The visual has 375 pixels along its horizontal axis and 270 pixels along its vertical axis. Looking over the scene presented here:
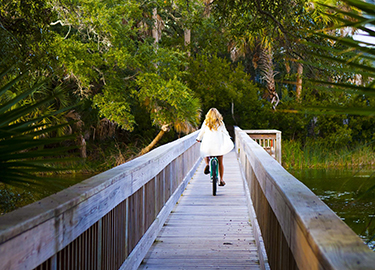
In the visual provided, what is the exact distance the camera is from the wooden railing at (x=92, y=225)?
1.70m

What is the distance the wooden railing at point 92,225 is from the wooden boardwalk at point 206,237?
26 centimetres

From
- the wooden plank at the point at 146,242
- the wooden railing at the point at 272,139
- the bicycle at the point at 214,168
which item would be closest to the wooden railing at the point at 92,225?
the wooden plank at the point at 146,242

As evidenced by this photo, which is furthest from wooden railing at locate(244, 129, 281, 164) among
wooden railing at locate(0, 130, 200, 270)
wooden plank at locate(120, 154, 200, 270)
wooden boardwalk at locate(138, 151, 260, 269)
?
wooden railing at locate(0, 130, 200, 270)

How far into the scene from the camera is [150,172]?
4.93 m

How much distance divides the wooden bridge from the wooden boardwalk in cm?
1

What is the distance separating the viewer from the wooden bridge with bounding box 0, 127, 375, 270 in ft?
5.36

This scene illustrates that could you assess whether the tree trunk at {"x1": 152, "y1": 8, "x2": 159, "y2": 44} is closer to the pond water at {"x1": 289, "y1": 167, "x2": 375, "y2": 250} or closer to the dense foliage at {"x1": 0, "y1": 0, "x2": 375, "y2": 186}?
the dense foliage at {"x1": 0, "y1": 0, "x2": 375, "y2": 186}

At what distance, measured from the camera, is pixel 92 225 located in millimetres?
2826

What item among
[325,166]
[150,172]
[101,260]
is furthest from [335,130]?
[101,260]

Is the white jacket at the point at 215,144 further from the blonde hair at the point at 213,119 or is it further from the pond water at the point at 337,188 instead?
the pond water at the point at 337,188

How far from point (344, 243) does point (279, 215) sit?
1.29 meters

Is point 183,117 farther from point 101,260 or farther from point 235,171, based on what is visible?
point 101,260

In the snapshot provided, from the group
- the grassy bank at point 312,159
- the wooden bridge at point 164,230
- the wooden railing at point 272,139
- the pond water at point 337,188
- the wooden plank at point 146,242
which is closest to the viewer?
the wooden bridge at point 164,230

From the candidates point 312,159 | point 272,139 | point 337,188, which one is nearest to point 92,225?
point 272,139
